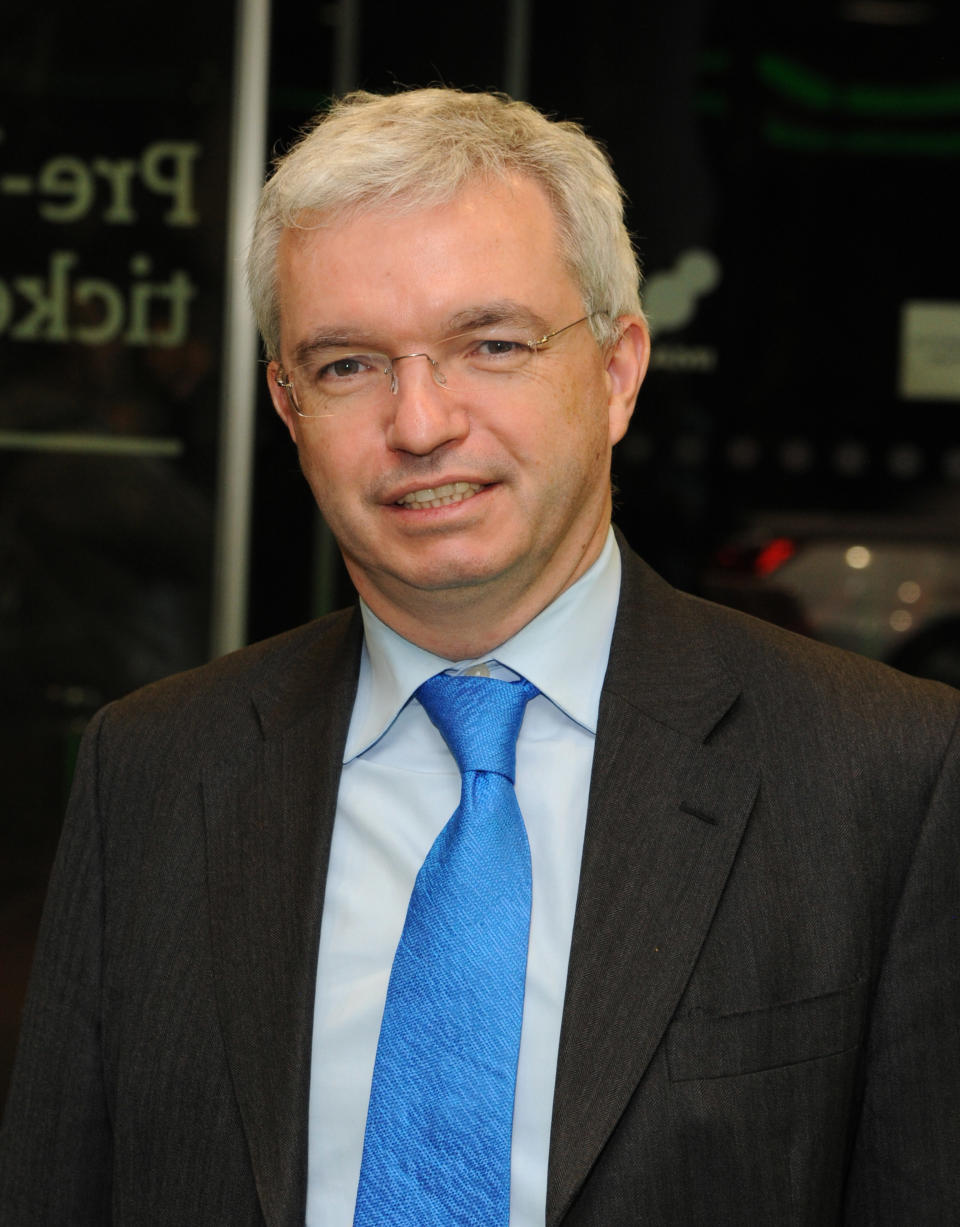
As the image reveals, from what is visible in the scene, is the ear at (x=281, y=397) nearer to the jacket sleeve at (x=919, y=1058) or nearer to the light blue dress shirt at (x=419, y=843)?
the light blue dress shirt at (x=419, y=843)

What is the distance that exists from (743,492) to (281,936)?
1.74 m

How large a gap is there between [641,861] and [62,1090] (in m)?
0.73

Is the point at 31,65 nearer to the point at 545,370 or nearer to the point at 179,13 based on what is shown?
the point at 179,13

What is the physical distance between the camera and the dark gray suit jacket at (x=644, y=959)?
152 centimetres

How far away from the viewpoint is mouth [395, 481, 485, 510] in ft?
5.44

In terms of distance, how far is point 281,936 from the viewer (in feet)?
5.47

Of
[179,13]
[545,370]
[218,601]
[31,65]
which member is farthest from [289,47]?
[545,370]

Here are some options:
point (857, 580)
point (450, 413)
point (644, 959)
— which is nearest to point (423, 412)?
point (450, 413)

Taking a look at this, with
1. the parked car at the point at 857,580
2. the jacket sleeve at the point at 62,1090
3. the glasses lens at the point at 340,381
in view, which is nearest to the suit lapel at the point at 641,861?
the glasses lens at the point at 340,381

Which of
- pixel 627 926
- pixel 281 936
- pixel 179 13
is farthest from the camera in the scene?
pixel 179 13

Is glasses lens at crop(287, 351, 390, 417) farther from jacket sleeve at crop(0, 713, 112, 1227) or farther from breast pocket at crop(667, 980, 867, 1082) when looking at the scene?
breast pocket at crop(667, 980, 867, 1082)

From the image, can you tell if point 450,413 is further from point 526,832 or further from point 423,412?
point 526,832

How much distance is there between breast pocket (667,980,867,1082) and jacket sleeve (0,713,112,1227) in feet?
2.27

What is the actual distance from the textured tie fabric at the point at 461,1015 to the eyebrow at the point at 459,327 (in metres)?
0.41
